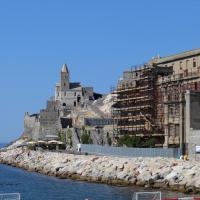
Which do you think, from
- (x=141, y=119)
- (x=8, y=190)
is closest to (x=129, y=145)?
(x=141, y=119)

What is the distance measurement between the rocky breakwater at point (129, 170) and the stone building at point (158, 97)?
383 inches

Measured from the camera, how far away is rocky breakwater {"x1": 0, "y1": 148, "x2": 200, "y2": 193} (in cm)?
4797

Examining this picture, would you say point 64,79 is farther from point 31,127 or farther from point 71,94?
point 31,127

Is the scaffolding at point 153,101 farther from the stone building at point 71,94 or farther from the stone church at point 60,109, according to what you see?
the stone building at point 71,94

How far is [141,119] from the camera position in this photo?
78.8m

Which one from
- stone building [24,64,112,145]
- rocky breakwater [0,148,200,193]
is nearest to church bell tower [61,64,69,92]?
stone building [24,64,112,145]

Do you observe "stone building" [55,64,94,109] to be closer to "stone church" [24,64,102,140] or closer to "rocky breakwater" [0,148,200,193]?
"stone church" [24,64,102,140]

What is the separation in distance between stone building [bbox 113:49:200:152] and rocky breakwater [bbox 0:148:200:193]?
972 centimetres

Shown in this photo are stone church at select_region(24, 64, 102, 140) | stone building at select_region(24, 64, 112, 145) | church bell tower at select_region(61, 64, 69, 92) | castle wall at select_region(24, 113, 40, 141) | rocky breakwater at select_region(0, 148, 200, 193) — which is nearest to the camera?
rocky breakwater at select_region(0, 148, 200, 193)

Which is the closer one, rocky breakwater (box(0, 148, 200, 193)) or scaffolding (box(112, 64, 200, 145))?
rocky breakwater (box(0, 148, 200, 193))

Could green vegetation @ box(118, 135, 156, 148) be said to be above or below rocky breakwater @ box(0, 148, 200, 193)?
above

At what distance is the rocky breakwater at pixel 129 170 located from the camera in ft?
157

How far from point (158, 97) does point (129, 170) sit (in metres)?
23.6

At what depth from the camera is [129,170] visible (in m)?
54.8
